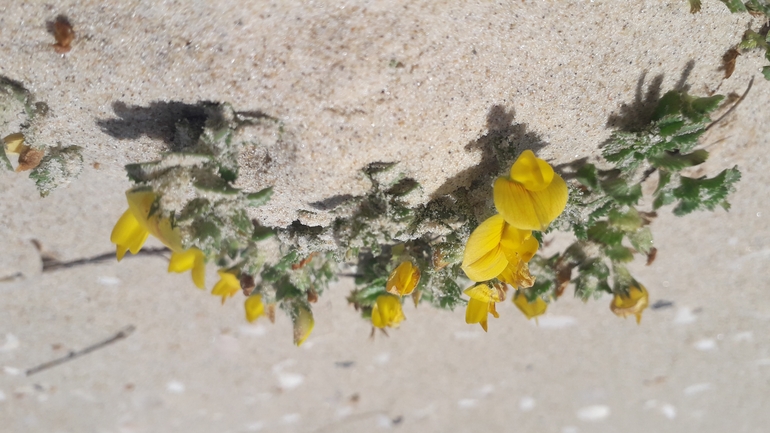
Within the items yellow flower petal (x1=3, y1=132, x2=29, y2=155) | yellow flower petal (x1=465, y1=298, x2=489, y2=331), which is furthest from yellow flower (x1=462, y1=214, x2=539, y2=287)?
yellow flower petal (x1=3, y1=132, x2=29, y2=155)

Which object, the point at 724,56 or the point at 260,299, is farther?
the point at 260,299

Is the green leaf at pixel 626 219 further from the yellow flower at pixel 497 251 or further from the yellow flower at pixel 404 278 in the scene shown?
the yellow flower at pixel 404 278

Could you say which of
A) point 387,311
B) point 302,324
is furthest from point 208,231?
point 387,311

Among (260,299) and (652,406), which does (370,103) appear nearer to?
(260,299)

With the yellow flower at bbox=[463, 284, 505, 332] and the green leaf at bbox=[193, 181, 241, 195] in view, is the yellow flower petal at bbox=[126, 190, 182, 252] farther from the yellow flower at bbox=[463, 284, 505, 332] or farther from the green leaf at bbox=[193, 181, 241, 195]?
the yellow flower at bbox=[463, 284, 505, 332]

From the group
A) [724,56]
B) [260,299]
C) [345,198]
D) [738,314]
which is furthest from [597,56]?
[738,314]

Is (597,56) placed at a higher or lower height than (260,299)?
higher

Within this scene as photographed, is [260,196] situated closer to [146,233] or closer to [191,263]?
[146,233]
